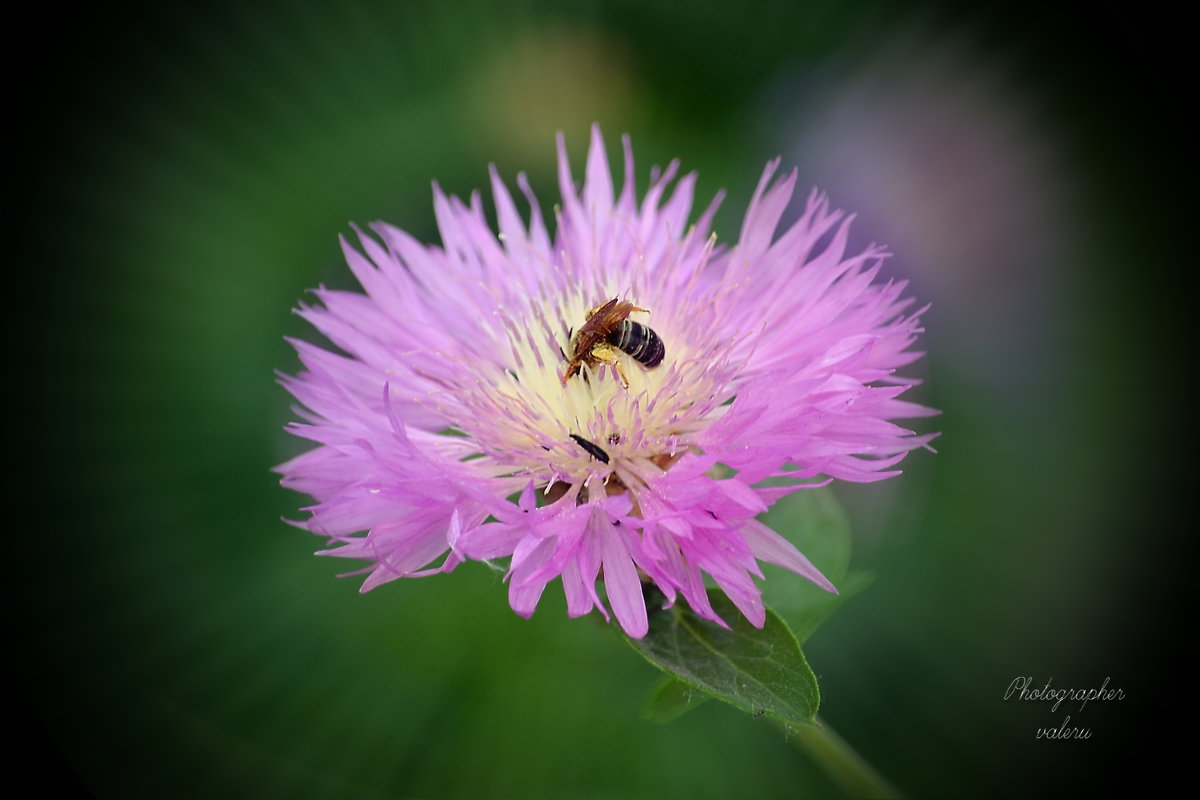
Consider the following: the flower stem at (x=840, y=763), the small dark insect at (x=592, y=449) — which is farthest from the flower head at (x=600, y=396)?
the flower stem at (x=840, y=763)

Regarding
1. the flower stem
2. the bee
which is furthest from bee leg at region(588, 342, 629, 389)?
the flower stem

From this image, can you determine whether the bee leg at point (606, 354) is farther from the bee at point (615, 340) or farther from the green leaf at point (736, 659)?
the green leaf at point (736, 659)

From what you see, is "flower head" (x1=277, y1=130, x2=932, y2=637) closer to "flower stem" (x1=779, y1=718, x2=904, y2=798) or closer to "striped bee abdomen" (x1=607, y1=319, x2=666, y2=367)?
"striped bee abdomen" (x1=607, y1=319, x2=666, y2=367)

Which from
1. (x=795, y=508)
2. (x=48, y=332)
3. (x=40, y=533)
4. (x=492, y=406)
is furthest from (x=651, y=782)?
(x=48, y=332)

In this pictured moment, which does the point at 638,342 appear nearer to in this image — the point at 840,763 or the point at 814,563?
the point at 814,563

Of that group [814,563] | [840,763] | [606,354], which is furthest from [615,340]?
[840,763]

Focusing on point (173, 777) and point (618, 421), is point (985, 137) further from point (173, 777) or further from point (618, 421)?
point (173, 777)
